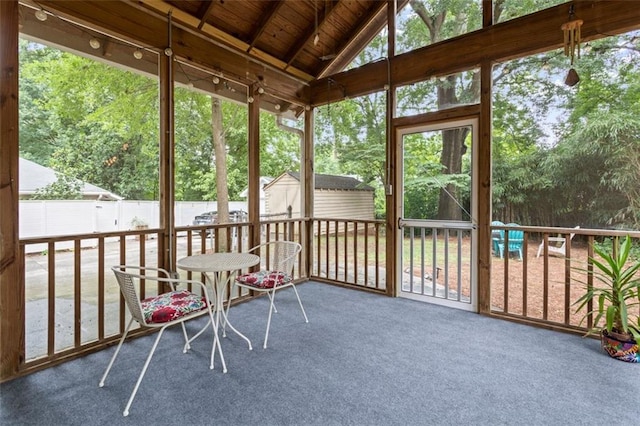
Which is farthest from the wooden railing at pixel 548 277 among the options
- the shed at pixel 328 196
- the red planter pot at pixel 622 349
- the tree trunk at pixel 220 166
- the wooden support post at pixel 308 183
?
the tree trunk at pixel 220 166

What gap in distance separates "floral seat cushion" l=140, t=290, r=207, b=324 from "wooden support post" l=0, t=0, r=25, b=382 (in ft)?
2.80

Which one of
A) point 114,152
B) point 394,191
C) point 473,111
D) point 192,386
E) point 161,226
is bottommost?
point 192,386

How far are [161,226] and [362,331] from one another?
2115mm

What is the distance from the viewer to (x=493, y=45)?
3105 millimetres

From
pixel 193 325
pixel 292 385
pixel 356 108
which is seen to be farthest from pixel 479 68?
pixel 193 325

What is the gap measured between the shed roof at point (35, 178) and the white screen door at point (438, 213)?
126 inches

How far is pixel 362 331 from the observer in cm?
281

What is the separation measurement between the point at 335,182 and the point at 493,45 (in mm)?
2459

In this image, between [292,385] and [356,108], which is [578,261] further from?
[356,108]

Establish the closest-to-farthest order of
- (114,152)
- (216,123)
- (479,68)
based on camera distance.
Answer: (114,152)
(479,68)
(216,123)

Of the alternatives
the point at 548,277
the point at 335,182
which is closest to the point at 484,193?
the point at 548,277

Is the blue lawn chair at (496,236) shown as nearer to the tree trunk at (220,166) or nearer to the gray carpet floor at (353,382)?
the gray carpet floor at (353,382)

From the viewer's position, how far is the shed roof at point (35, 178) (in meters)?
2.18

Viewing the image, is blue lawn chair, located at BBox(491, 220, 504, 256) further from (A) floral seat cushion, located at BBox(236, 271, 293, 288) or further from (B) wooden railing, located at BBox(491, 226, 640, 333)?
(A) floral seat cushion, located at BBox(236, 271, 293, 288)
